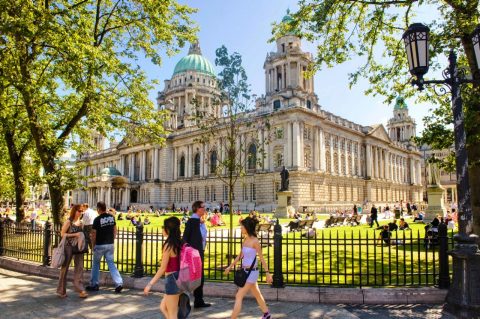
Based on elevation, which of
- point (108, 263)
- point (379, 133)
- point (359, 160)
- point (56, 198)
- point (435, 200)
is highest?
point (379, 133)

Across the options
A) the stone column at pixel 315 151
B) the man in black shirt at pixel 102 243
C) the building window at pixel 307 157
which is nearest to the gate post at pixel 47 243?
the man in black shirt at pixel 102 243

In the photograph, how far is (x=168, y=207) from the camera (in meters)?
68.8

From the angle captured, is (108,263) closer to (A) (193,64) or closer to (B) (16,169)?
Result: (B) (16,169)

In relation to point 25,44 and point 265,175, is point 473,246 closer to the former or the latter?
point 25,44

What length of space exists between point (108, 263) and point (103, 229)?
774 millimetres

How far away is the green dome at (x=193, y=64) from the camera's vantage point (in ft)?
300

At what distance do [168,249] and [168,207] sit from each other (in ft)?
214

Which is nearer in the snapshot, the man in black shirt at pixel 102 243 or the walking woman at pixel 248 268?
the walking woman at pixel 248 268

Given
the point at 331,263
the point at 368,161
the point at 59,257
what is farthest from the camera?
the point at 368,161

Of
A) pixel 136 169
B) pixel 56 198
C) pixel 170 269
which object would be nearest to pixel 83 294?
pixel 170 269

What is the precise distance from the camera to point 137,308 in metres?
6.95

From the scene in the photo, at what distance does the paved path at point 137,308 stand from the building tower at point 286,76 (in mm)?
45207

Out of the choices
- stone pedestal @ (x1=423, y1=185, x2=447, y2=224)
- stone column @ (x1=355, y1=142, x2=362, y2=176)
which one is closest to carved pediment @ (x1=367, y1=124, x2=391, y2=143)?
stone column @ (x1=355, y1=142, x2=362, y2=176)

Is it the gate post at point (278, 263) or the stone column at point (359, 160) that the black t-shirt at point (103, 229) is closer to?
the gate post at point (278, 263)
